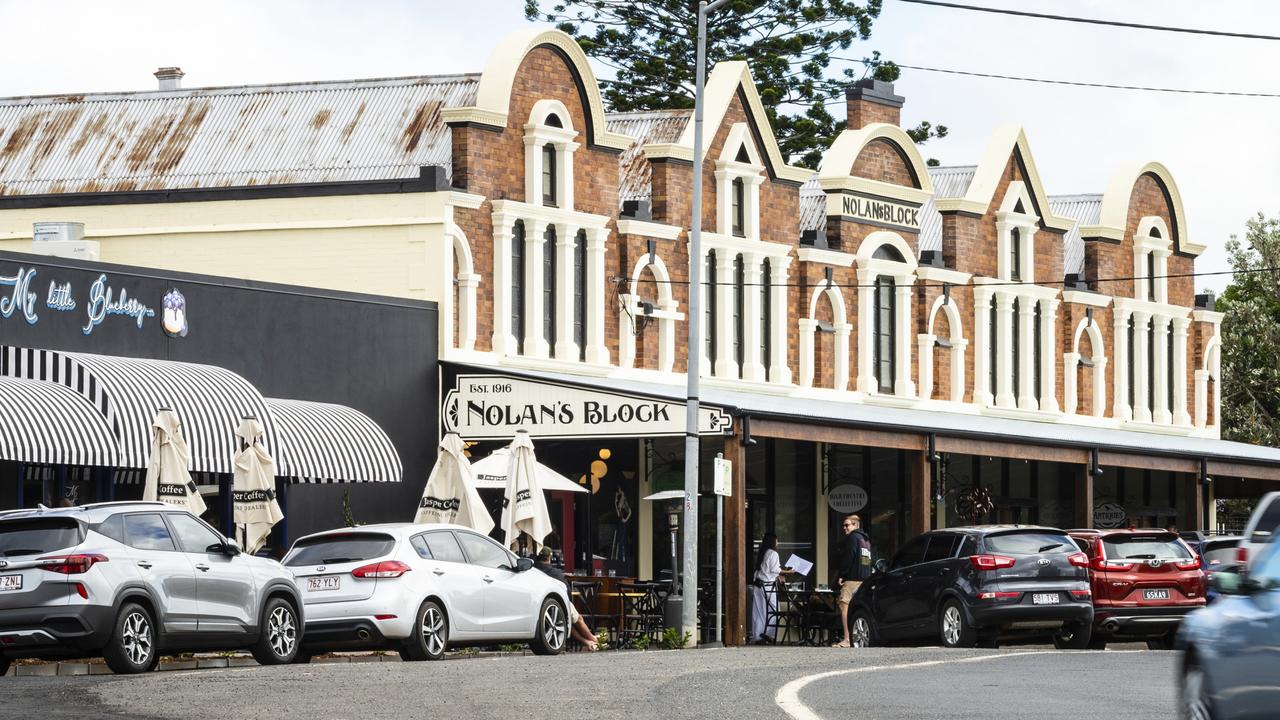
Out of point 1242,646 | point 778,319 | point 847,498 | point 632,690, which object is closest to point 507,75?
point 778,319

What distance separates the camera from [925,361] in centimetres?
4431

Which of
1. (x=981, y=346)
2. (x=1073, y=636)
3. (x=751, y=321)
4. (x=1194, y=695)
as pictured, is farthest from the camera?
(x=981, y=346)

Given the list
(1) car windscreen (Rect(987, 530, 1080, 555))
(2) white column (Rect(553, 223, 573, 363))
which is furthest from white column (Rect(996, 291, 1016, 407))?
(1) car windscreen (Rect(987, 530, 1080, 555))

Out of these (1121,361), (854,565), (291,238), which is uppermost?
(291,238)

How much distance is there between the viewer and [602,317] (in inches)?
1451

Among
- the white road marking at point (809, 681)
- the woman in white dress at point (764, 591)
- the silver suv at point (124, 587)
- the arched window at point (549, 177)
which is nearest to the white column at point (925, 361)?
the arched window at point (549, 177)

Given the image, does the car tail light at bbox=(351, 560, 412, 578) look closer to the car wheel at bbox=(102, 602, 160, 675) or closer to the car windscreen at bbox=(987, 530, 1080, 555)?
the car wheel at bbox=(102, 602, 160, 675)

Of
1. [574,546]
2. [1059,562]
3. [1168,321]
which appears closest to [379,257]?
[574,546]

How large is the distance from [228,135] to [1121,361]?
21143mm

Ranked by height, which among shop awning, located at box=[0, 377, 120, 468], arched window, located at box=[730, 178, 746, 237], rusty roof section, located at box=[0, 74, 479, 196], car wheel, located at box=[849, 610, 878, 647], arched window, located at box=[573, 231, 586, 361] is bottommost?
car wheel, located at box=[849, 610, 878, 647]

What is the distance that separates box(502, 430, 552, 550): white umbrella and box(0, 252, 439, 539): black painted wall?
4.19 m

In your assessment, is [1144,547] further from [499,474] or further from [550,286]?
[550,286]

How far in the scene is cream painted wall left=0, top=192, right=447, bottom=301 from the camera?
1342 inches

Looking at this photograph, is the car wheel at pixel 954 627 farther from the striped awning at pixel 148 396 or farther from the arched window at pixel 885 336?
the arched window at pixel 885 336
